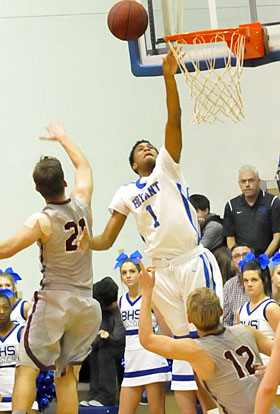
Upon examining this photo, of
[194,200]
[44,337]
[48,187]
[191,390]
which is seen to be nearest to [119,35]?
[48,187]

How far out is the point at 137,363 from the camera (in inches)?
264

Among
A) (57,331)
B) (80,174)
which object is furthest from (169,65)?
(57,331)

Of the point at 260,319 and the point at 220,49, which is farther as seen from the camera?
the point at 260,319

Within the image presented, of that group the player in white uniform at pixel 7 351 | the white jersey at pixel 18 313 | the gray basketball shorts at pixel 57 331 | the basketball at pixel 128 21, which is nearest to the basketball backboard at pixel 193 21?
the basketball at pixel 128 21

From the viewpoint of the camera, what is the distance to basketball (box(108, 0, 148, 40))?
18.0ft

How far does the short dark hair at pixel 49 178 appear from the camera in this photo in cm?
481

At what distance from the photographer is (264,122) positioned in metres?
10.5

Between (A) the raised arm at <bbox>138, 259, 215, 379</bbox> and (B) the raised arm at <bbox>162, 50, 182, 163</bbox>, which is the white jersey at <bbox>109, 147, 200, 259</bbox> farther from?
(A) the raised arm at <bbox>138, 259, 215, 379</bbox>

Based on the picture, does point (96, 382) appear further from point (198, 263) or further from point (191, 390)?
point (198, 263)

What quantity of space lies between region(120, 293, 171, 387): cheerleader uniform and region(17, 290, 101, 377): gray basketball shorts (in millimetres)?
1741

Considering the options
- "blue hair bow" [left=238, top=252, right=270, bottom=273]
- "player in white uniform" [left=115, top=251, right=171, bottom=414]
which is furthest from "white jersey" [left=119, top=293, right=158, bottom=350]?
"blue hair bow" [left=238, top=252, right=270, bottom=273]

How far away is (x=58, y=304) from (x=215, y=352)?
3.90 feet

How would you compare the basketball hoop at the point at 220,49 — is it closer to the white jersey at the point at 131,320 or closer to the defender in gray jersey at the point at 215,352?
the defender in gray jersey at the point at 215,352

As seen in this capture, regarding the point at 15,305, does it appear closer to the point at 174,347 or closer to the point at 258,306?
the point at 258,306
